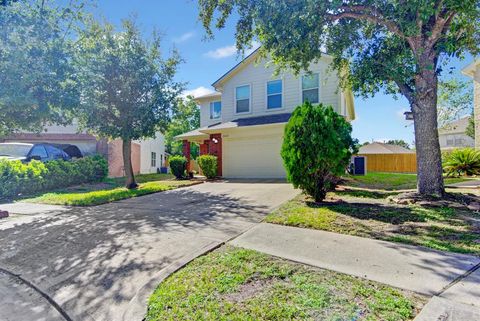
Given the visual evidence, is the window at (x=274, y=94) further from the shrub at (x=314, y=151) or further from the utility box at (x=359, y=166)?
the shrub at (x=314, y=151)

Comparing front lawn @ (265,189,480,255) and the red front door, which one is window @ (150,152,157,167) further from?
front lawn @ (265,189,480,255)

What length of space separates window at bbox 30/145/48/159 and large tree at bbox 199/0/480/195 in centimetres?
1073

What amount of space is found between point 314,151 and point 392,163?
2394 cm

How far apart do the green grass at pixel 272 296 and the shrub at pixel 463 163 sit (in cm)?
1359

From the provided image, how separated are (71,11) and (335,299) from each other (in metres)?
10.2

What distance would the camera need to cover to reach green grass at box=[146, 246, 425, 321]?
2455 mm

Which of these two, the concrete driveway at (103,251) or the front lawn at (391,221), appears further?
the front lawn at (391,221)

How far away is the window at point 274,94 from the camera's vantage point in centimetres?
1454

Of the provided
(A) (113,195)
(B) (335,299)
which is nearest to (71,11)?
(A) (113,195)

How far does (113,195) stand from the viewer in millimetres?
9711

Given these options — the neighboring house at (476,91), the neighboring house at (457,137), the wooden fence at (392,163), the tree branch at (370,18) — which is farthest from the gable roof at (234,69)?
the neighboring house at (457,137)

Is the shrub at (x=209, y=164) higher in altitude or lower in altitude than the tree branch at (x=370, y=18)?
lower

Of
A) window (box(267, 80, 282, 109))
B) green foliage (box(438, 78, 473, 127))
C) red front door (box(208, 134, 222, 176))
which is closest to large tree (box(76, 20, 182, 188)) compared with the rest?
red front door (box(208, 134, 222, 176))

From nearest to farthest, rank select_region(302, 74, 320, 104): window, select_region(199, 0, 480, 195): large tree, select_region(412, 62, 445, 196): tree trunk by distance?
select_region(199, 0, 480, 195): large tree, select_region(412, 62, 445, 196): tree trunk, select_region(302, 74, 320, 104): window
